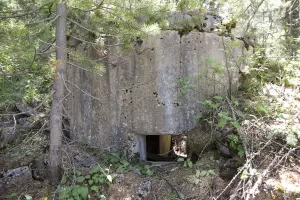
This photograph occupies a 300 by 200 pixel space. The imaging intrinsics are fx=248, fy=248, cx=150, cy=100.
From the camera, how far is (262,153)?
11.2 ft

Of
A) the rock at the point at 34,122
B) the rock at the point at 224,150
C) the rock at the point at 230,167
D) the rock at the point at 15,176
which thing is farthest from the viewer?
the rock at the point at 34,122

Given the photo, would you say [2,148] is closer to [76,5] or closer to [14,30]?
[14,30]

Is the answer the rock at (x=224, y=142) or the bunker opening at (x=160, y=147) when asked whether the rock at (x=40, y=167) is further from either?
the bunker opening at (x=160, y=147)

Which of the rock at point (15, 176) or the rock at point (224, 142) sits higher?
the rock at point (224, 142)

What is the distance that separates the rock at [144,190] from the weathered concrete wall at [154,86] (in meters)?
0.92

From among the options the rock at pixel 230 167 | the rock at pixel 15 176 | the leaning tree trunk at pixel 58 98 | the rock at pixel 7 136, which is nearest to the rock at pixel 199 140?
the rock at pixel 230 167

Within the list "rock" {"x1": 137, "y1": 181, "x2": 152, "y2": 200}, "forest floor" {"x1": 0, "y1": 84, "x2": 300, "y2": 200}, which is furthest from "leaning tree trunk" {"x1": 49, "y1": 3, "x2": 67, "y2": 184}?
"rock" {"x1": 137, "y1": 181, "x2": 152, "y2": 200}

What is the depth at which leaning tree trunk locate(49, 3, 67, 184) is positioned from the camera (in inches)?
142

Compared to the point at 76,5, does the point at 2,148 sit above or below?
below

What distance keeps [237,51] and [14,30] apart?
3935 mm

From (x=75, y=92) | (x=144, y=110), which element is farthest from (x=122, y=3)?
(x=75, y=92)

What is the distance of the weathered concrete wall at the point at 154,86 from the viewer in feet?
14.3

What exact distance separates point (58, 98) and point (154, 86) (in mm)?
1603

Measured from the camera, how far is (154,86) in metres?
4.36
